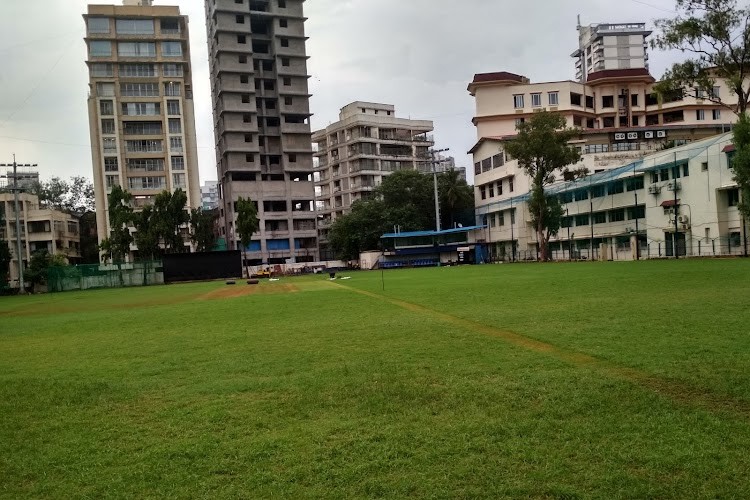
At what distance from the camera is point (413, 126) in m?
111

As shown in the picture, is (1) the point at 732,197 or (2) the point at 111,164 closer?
(1) the point at 732,197

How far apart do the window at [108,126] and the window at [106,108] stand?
0.97 m

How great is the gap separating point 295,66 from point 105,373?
8869 cm

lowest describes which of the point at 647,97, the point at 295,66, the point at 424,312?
the point at 424,312

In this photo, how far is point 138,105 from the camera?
8481cm

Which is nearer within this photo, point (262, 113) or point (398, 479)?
point (398, 479)

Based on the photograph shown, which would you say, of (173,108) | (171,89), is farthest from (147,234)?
(171,89)

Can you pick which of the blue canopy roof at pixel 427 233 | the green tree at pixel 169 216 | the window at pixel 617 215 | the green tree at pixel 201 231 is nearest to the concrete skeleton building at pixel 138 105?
the green tree at pixel 201 231

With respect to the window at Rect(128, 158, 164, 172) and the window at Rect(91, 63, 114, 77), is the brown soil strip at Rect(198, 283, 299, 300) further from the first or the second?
the window at Rect(91, 63, 114, 77)

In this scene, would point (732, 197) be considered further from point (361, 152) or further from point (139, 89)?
point (139, 89)

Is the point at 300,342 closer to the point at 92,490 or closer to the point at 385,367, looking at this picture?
the point at 385,367

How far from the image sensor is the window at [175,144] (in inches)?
3364

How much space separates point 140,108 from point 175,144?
22.6 ft

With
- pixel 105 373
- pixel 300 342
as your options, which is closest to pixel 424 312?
pixel 300 342
